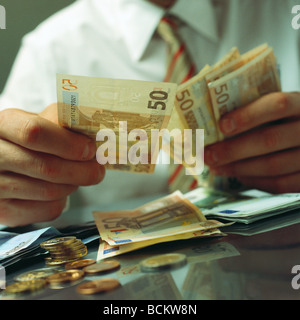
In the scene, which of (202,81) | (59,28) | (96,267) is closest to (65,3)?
(59,28)

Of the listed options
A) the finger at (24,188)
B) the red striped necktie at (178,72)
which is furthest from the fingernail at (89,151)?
the red striped necktie at (178,72)

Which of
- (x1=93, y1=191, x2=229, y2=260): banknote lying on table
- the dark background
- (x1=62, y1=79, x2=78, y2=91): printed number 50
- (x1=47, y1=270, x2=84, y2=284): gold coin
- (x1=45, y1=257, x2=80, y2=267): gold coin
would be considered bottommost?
(x1=45, y1=257, x2=80, y2=267): gold coin

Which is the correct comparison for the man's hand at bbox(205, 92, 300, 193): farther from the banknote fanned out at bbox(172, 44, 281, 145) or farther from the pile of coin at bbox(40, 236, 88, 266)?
the pile of coin at bbox(40, 236, 88, 266)

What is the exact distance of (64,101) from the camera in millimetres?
698

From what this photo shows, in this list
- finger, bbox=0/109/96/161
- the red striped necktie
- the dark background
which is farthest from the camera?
the dark background

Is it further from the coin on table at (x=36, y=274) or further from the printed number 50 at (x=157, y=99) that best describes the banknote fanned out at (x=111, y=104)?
the coin on table at (x=36, y=274)

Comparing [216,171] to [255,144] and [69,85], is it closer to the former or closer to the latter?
[255,144]

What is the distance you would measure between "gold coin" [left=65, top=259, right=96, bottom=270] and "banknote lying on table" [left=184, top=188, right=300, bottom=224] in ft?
0.93

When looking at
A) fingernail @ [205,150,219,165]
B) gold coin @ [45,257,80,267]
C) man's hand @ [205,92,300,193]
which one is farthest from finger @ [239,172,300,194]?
gold coin @ [45,257,80,267]

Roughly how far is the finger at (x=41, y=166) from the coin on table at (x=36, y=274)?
0.24 m

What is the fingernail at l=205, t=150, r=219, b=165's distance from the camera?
0.90 m

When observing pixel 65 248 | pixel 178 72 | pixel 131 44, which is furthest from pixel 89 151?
pixel 131 44
